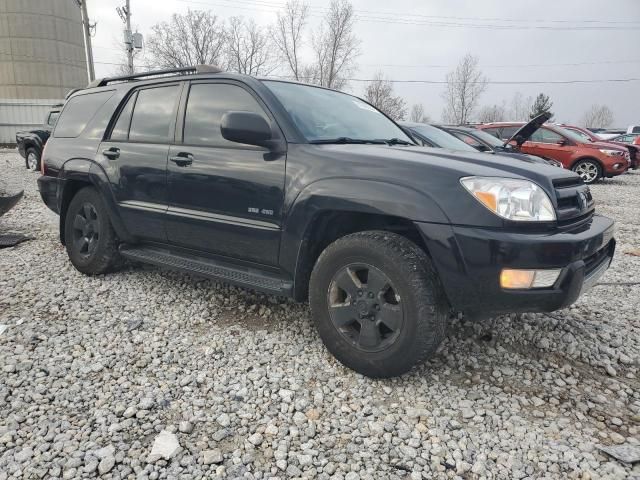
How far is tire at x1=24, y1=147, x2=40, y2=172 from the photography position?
44.3 ft

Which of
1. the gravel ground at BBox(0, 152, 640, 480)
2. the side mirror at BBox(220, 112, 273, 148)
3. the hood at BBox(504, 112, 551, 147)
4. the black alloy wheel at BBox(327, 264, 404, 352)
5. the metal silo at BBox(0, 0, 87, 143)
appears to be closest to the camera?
the gravel ground at BBox(0, 152, 640, 480)

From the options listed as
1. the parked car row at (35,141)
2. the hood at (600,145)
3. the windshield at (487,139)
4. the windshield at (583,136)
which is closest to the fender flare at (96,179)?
the windshield at (487,139)

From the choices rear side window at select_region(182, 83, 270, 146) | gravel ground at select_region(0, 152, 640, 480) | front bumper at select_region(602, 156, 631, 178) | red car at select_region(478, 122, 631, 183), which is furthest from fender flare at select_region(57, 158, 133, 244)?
front bumper at select_region(602, 156, 631, 178)

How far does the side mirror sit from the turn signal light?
5.13 ft

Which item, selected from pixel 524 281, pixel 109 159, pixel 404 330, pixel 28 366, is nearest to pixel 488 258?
pixel 524 281

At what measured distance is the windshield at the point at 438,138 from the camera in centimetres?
717

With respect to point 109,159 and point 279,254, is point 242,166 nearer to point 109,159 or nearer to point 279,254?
point 279,254

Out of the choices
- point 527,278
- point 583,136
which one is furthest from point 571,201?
point 583,136

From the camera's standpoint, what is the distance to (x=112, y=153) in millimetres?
3820

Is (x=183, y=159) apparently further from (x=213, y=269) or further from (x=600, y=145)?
(x=600, y=145)

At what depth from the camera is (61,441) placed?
2.08 m

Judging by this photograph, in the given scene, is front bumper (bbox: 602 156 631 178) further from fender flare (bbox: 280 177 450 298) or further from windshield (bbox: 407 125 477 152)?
fender flare (bbox: 280 177 450 298)

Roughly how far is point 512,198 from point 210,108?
2.16 metres

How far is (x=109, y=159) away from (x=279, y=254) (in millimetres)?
1947
